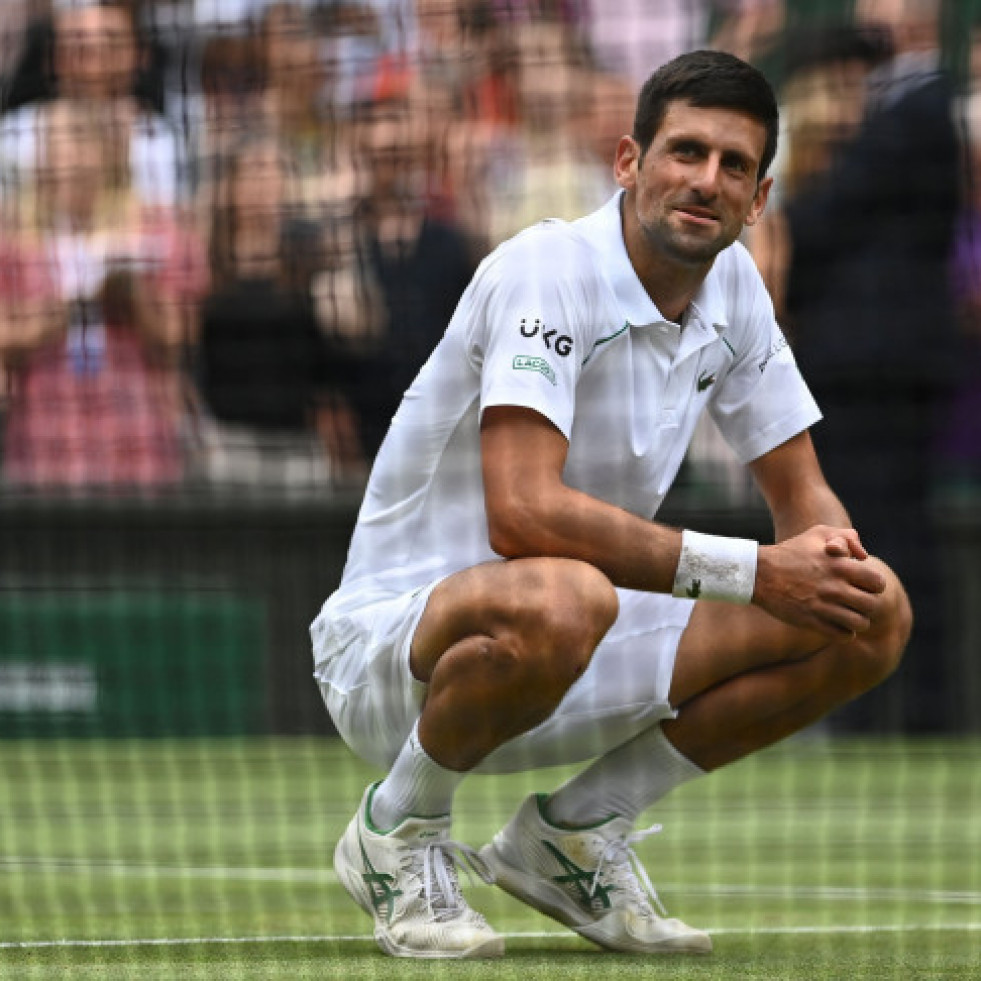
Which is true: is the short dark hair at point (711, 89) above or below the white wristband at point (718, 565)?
above

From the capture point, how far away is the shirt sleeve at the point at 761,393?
467cm

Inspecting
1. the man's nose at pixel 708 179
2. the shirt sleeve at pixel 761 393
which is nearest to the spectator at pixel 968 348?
the shirt sleeve at pixel 761 393

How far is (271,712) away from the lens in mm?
9562

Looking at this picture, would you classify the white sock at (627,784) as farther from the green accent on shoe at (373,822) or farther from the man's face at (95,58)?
the man's face at (95,58)

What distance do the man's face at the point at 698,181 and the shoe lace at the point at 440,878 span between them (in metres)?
1.16

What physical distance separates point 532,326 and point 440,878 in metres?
1.00

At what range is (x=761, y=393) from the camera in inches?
184

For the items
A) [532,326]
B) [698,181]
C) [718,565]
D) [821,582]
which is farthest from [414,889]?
[698,181]

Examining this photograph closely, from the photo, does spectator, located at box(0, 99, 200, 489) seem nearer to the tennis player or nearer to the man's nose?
the tennis player

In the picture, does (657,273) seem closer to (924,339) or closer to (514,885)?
(514,885)

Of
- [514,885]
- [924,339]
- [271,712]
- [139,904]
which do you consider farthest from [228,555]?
[514,885]

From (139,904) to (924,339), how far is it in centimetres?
439

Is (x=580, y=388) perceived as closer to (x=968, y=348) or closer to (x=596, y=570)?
(x=596, y=570)

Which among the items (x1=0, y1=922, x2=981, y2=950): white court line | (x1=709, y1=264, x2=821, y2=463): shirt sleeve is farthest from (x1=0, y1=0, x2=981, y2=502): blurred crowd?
(x1=0, y1=922, x2=981, y2=950): white court line
